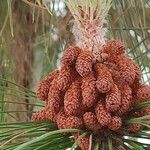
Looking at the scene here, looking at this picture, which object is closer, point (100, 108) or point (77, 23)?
point (100, 108)

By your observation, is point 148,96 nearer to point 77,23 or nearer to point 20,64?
point 77,23

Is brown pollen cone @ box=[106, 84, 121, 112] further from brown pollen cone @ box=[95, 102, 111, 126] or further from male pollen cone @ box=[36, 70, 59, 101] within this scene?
male pollen cone @ box=[36, 70, 59, 101]

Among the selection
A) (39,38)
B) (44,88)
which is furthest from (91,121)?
(39,38)

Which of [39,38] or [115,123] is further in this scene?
[39,38]

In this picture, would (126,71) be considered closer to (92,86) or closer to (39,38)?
(92,86)

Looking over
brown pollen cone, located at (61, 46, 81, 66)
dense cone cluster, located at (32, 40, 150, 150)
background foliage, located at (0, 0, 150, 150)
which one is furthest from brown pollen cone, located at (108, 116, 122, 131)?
background foliage, located at (0, 0, 150, 150)

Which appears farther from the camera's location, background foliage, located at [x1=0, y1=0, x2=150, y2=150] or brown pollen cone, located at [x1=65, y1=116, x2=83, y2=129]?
background foliage, located at [x1=0, y1=0, x2=150, y2=150]

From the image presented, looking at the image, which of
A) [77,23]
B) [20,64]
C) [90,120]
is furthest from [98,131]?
[20,64]

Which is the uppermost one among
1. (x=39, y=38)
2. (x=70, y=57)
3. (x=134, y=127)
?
(x=39, y=38)
